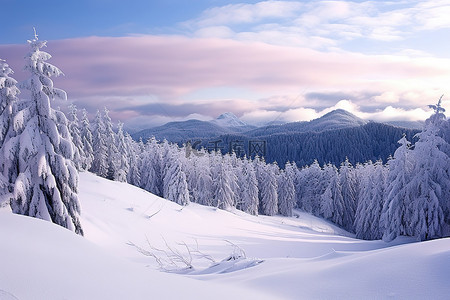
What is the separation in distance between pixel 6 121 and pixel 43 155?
3273 millimetres

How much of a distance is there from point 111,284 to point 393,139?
565ft

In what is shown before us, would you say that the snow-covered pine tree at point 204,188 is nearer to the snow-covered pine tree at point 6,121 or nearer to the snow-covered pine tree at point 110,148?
the snow-covered pine tree at point 110,148

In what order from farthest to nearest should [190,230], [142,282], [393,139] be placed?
[393,139]
[190,230]
[142,282]

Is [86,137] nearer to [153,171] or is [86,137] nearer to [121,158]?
[121,158]

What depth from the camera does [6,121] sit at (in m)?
13.8

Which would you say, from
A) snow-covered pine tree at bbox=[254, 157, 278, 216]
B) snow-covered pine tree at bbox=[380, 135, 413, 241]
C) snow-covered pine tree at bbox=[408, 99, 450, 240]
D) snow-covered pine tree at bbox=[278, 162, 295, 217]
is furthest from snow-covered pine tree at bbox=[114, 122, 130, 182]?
snow-covered pine tree at bbox=[408, 99, 450, 240]

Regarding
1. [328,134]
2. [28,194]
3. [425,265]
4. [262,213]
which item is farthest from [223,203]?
[328,134]

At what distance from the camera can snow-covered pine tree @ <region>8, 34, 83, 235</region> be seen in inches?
488

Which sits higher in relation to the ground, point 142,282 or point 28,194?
point 142,282

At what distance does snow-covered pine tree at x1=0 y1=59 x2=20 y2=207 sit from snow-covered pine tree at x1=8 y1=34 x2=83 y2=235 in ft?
1.30

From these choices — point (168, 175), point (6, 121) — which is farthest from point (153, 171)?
point (6, 121)

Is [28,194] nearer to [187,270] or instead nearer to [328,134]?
[187,270]

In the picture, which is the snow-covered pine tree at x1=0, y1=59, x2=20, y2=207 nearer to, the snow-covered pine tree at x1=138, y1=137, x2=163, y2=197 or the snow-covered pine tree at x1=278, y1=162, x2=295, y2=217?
the snow-covered pine tree at x1=138, y1=137, x2=163, y2=197

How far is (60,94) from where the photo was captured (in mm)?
13320
